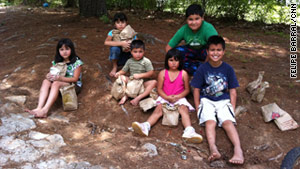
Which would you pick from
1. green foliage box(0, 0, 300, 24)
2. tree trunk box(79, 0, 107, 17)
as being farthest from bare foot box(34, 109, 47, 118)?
green foliage box(0, 0, 300, 24)

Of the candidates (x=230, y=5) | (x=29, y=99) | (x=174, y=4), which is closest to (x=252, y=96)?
(x=29, y=99)

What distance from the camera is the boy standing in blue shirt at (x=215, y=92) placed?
127 inches

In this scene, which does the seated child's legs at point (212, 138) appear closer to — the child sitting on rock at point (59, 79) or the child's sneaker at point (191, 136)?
the child's sneaker at point (191, 136)

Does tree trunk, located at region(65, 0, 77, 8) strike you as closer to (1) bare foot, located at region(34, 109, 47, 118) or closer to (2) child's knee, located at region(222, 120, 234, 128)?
(1) bare foot, located at region(34, 109, 47, 118)

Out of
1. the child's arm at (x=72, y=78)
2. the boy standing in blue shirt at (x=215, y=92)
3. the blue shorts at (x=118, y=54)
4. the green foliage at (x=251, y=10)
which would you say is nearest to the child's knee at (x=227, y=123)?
the boy standing in blue shirt at (x=215, y=92)

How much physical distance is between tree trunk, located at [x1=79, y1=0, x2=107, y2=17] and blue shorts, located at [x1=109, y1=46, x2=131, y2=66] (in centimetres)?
377

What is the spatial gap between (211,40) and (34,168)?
2584 millimetres

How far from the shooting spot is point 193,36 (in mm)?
3887

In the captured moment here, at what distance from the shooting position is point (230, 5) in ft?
27.4

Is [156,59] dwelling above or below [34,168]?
above

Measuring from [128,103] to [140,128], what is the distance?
2.64 feet

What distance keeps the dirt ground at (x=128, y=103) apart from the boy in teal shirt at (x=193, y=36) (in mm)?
650

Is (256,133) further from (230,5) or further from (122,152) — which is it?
(230,5)

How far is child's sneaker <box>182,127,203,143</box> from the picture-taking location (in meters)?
3.05
